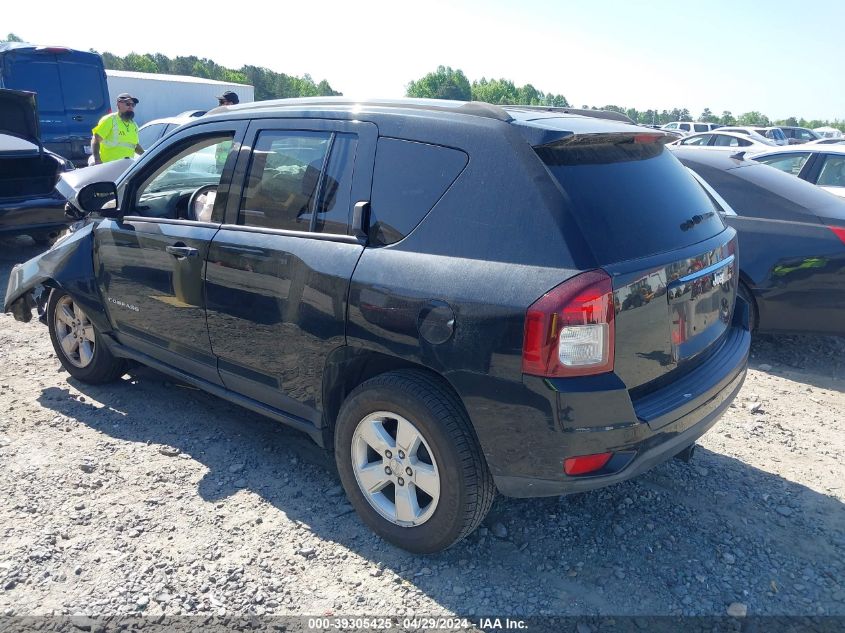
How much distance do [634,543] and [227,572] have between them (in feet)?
5.91

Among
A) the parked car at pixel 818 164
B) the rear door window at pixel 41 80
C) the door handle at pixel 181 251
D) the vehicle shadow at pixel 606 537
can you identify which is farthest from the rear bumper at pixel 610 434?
the rear door window at pixel 41 80

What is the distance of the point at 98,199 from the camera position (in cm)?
405

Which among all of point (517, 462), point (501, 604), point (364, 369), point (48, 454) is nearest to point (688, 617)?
point (501, 604)

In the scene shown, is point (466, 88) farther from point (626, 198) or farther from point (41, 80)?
point (626, 198)

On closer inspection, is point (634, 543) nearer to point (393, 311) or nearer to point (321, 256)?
point (393, 311)

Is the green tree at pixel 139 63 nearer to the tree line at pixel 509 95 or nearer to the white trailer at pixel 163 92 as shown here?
the tree line at pixel 509 95

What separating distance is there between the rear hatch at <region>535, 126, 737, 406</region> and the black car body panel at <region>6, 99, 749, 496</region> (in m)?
0.01

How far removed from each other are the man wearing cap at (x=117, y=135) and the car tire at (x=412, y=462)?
7.97 meters

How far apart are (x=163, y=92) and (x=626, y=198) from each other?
1167 inches

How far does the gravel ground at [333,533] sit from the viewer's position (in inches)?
105

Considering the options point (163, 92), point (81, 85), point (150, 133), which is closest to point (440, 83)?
point (163, 92)

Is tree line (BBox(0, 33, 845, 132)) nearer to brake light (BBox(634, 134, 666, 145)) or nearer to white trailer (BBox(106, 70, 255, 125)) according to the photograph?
white trailer (BBox(106, 70, 255, 125))

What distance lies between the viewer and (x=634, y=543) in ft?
9.90

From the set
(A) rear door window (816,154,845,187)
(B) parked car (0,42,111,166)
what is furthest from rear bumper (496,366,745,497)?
(B) parked car (0,42,111,166)
